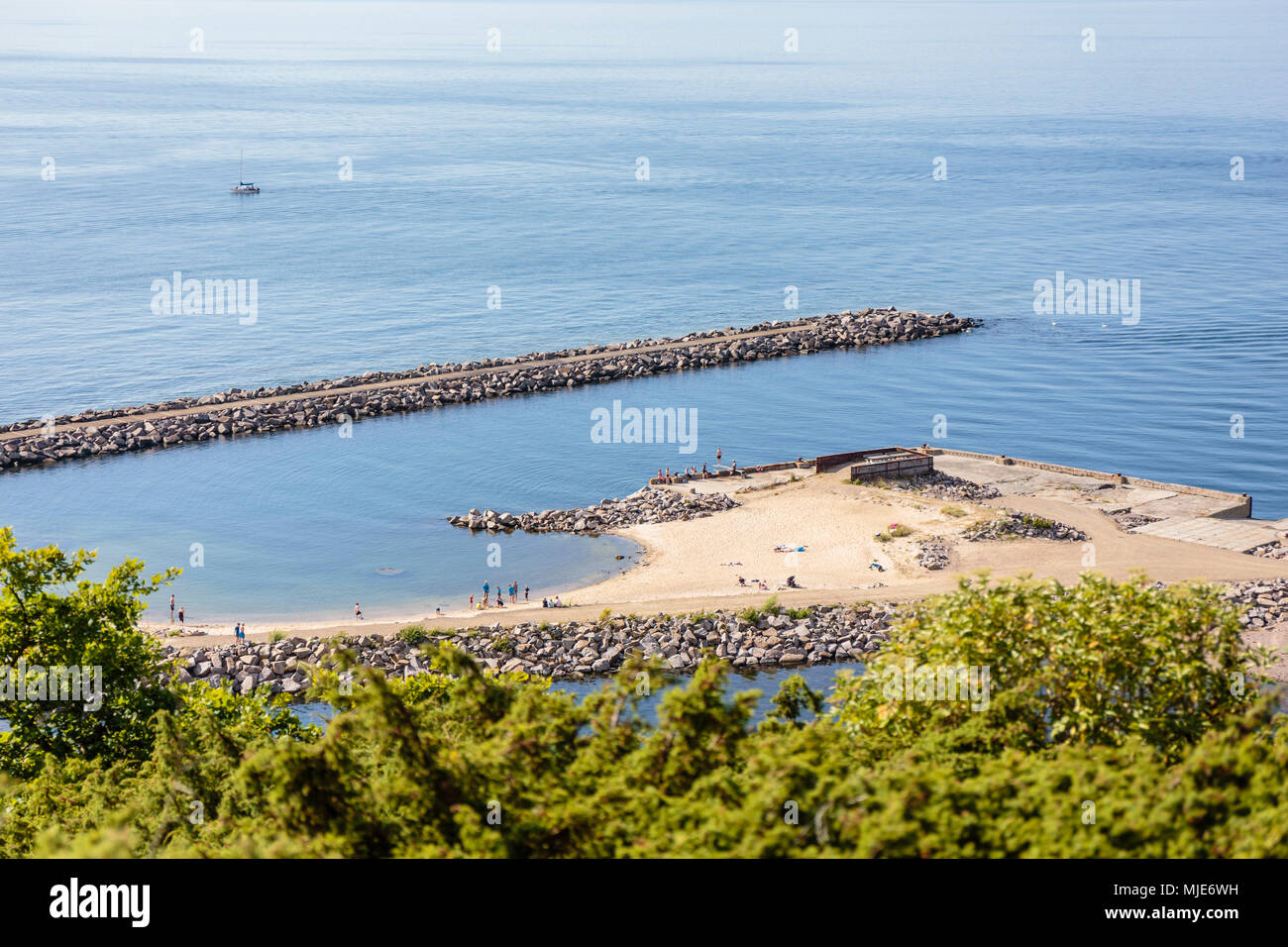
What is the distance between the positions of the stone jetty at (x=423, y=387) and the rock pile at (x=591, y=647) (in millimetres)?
41769

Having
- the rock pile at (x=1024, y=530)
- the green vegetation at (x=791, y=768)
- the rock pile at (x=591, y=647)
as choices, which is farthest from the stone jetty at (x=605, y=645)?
the green vegetation at (x=791, y=768)

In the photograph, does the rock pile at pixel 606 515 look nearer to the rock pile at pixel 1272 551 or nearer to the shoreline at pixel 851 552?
the shoreline at pixel 851 552

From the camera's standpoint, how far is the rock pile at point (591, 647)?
178ft

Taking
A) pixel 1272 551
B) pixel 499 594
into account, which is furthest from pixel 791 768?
pixel 1272 551

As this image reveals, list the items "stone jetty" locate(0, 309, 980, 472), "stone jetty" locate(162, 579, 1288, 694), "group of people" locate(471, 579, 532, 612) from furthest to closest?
"stone jetty" locate(0, 309, 980, 472)
"group of people" locate(471, 579, 532, 612)
"stone jetty" locate(162, 579, 1288, 694)

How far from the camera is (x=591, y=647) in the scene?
56.5 m

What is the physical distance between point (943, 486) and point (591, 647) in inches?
1215

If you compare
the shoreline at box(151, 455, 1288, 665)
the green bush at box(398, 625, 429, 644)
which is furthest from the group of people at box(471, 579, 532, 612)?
the green bush at box(398, 625, 429, 644)

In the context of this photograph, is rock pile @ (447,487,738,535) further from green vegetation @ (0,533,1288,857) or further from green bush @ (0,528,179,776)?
green vegetation @ (0,533,1288,857)

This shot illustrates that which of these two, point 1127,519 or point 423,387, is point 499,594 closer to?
point 1127,519

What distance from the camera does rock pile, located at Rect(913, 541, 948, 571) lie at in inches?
2594

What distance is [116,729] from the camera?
33625 mm

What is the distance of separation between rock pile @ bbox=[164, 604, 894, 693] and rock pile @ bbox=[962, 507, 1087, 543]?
1338 cm
